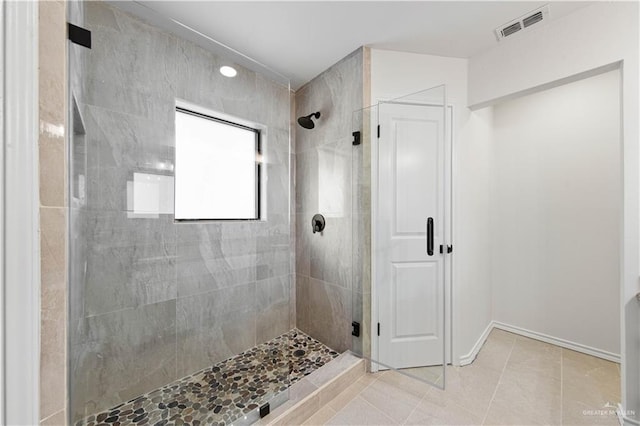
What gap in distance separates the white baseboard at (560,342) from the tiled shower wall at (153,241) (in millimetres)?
2466

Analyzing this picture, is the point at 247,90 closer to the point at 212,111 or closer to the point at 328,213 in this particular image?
the point at 212,111

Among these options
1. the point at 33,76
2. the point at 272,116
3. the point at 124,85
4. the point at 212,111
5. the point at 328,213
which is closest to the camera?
the point at 33,76

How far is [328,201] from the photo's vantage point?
2381 mm

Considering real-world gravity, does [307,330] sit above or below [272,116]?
below

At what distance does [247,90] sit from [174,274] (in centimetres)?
133

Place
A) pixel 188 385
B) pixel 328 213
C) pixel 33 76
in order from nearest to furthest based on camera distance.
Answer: pixel 33 76, pixel 188 385, pixel 328 213

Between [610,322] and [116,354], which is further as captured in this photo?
[610,322]

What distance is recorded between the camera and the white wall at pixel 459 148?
2080 millimetres

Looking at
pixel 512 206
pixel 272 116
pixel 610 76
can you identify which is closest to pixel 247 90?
pixel 272 116

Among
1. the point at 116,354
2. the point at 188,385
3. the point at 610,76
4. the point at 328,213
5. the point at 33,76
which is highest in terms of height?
the point at 610,76

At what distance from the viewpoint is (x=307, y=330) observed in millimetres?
2486

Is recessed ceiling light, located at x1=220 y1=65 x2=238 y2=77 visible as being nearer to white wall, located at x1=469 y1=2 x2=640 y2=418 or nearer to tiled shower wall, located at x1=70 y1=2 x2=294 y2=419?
tiled shower wall, located at x1=70 y1=2 x2=294 y2=419

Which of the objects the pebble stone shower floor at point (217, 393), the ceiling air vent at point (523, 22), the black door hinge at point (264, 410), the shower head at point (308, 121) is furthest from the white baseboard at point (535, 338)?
the ceiling air vent at point (523, 22)

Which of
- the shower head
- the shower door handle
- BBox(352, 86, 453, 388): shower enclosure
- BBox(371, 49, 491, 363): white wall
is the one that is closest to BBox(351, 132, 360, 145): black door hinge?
BBox(352, 86, 453, 388): shower enclosure
